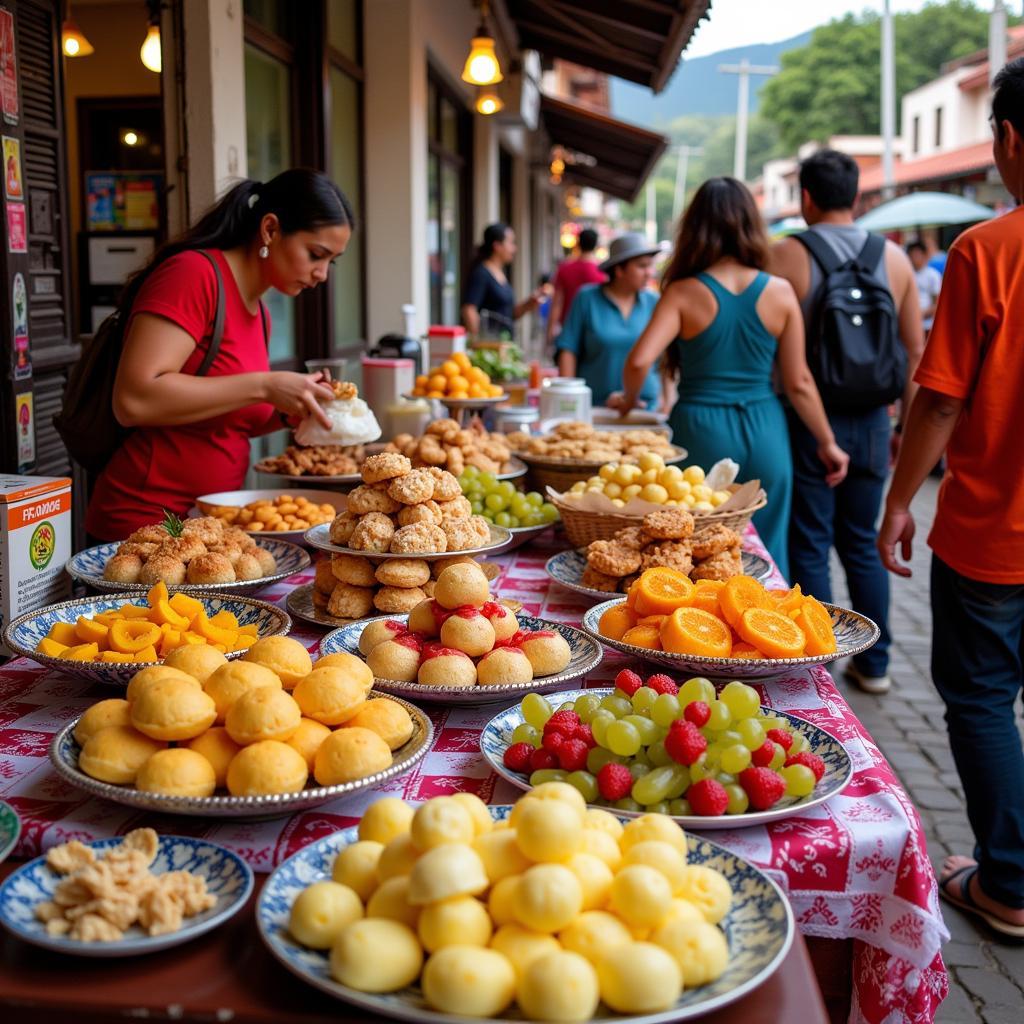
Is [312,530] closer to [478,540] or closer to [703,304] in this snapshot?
[478,540]

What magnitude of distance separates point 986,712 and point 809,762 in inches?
65.1

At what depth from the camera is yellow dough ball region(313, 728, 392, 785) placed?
1351 mm

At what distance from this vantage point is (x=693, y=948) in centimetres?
101

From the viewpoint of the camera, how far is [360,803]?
1.44m

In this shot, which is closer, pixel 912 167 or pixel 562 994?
pixel 562 994

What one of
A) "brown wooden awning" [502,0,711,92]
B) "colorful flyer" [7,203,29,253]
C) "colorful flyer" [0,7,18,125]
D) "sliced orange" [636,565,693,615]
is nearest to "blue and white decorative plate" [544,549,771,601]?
"sliced orange" [636,565,693,615]

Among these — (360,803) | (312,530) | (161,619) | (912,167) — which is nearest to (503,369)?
(312,530)

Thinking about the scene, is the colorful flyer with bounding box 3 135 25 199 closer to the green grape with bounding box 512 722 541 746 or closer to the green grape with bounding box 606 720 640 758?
the green grape with bounding box 512 722 541 746

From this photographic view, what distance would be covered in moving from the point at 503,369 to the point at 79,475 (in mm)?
2308

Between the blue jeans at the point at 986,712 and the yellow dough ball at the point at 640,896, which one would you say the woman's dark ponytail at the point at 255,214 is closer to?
the blue jeans at the point at 986,712

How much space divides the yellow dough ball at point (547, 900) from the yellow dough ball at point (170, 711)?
1.71 feet

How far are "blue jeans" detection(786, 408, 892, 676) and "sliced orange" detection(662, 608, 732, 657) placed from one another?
116 inches

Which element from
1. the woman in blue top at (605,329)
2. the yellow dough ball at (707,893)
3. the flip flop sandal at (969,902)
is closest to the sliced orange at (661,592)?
the yellow dough ball at (707,893)

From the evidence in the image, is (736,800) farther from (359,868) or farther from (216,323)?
(216,323)
